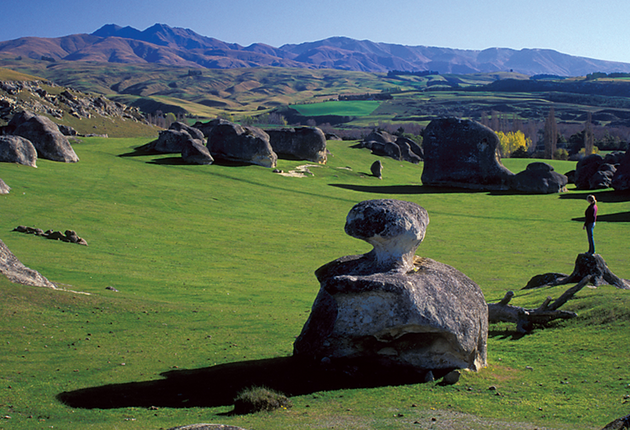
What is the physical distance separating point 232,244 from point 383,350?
18501 millimetres

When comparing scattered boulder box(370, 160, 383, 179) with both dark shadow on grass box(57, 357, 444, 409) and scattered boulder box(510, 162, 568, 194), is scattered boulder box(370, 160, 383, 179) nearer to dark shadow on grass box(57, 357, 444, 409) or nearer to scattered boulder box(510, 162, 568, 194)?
scattered boulder box(510, 162, 568, 194)

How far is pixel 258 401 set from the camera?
989cm

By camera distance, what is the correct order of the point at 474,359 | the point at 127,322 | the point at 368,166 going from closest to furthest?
the point at 474,359, the point at 127,322, the point at 368,166

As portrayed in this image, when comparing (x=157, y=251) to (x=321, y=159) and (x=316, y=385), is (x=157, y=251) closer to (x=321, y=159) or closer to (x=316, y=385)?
(x=316, y=385)

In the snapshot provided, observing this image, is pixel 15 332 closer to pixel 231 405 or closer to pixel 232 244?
pixel 231 405

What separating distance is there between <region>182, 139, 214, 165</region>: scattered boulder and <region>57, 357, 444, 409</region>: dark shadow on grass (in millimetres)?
42152

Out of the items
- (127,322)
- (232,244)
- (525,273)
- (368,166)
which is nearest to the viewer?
(127,322)

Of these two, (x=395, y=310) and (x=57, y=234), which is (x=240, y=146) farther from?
(x=395, y=310)

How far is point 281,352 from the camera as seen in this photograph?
13914mm

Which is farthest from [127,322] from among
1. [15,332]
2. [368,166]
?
[368,166]

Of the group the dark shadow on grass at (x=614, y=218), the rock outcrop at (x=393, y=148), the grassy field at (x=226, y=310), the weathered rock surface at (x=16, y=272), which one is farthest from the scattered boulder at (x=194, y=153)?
the weathered rock surface at (x=16, y=272)

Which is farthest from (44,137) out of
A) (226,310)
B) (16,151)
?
(226,310)

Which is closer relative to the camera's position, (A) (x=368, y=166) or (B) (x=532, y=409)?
(B) (x=532, y=409)

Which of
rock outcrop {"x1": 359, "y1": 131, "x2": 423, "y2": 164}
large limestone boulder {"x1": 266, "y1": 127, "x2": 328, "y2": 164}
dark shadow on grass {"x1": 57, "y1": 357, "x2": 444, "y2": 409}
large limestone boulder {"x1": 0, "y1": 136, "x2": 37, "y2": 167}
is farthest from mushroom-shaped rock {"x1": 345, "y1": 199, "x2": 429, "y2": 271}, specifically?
rock outcrop {"x1": 359, "y1": 131, "x2": 423, "y2": 164}
